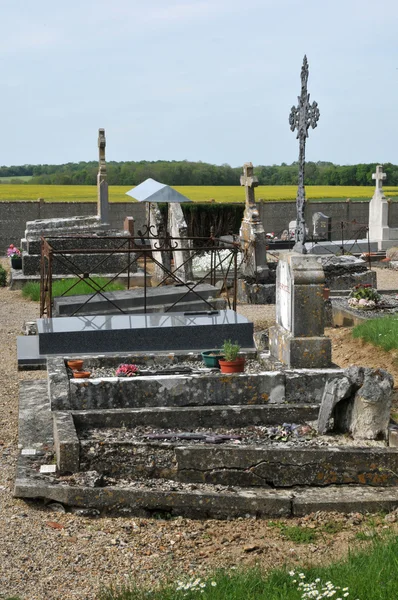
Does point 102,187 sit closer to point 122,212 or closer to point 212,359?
point 122,212

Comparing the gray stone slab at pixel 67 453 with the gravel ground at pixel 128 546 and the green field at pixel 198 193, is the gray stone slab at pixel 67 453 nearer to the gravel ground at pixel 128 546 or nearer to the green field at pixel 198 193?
the gravel ground at pixel 128 546

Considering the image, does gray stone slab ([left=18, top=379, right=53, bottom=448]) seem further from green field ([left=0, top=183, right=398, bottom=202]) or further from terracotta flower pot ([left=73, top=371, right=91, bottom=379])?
green field ([left=0, top=183, right=398, bottom=202])

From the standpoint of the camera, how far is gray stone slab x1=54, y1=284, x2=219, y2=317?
510 inches

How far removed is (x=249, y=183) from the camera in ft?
61.7

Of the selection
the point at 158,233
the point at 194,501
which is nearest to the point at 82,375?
the point at 194,501

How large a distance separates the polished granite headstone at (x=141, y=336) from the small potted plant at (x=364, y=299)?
3576 mm

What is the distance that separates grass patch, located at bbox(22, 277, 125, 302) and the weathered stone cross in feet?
10.7

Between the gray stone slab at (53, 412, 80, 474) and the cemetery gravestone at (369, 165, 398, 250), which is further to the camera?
the cemetery gravestone at (369, 165, 398, 250)

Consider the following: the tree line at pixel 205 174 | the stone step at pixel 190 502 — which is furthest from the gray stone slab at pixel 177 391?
the tree line at pixel 205 174

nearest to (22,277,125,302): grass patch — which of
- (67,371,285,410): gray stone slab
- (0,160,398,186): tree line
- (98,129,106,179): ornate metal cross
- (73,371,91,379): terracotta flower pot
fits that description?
(98,129,106,179): ornate metal cross

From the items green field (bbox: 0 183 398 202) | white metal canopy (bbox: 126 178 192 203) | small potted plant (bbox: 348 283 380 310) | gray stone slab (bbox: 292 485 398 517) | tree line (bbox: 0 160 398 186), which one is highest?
tree line (bbox: 0 160 398 186)

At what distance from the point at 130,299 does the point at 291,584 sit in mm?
9217

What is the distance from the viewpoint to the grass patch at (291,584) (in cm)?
432

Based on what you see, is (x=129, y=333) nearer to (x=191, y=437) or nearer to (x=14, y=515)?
(x=191, y=437)
